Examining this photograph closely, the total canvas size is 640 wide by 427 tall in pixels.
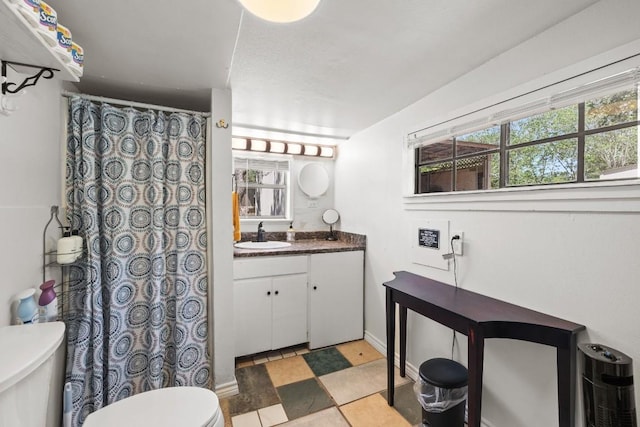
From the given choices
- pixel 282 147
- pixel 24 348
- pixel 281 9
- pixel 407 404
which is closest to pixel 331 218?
pixel 282 147

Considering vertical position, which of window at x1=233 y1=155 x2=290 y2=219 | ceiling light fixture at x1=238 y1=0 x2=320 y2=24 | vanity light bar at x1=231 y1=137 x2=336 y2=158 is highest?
ceiling light fixture at x1=238 y1=0 x2=320 y2=24

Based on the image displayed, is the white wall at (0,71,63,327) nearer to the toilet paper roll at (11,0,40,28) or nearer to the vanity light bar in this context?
the toilet paper roll at (11,0,40,28)

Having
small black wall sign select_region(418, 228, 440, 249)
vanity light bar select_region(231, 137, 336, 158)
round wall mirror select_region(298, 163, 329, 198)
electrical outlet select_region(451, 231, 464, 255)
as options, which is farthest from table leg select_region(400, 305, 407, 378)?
vanity light bar select_region(231, 137, 336, 158)

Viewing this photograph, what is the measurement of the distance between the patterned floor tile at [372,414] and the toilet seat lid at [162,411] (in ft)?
3.08

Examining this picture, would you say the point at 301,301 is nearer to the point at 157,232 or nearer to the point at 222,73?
the point at 157,232

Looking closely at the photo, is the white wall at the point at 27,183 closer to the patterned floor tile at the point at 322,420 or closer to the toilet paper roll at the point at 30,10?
the toilet paper roll at the point at 30,10

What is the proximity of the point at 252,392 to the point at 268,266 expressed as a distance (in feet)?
2.93

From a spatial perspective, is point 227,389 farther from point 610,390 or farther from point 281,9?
point 281,9

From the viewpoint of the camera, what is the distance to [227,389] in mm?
1846

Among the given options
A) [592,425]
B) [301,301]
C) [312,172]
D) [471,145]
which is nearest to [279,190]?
[312,172]

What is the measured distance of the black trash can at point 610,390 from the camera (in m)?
0.92

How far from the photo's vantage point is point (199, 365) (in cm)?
180

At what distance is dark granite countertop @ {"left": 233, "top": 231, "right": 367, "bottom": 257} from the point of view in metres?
2.26

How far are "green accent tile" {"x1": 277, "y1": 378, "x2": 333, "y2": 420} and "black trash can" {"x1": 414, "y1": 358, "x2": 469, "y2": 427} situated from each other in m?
0.63
